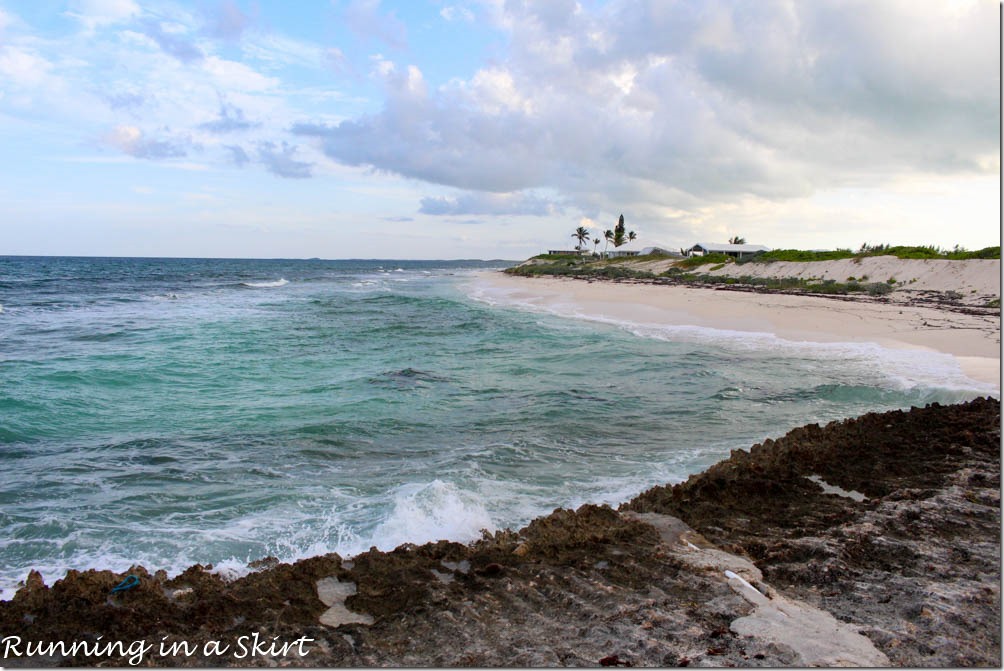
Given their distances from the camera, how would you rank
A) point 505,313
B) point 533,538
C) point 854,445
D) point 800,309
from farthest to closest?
point 505,313
point 800,309
point 854,445
point 533,538

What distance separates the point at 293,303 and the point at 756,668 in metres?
39.4

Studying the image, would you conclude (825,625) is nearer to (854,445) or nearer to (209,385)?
(854,445)

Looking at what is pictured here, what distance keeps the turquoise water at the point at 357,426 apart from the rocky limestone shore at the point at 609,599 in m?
1.25

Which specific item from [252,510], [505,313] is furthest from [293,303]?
[252,510]

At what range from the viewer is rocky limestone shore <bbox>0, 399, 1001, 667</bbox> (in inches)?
142

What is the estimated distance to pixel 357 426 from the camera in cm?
1070

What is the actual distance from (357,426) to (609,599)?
7366 millimetres

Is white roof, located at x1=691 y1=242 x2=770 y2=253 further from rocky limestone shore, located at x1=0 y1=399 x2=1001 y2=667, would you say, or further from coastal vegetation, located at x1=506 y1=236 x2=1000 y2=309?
rocky limestone shore, located at x1=0 y1=399 x2=1001 y2=667

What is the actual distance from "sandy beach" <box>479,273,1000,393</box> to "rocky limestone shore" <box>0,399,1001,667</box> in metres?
9.96

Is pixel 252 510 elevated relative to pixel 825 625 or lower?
lower

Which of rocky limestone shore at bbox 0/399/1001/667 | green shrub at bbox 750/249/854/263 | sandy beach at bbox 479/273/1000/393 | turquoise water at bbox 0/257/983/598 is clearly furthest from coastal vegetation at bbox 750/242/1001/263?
rocky limestone shore at bbox 0/399/1001/667

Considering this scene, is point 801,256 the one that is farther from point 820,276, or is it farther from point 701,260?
point 701,260

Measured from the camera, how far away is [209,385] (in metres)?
14.3

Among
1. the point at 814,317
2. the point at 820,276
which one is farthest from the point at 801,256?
the point at 814,317
